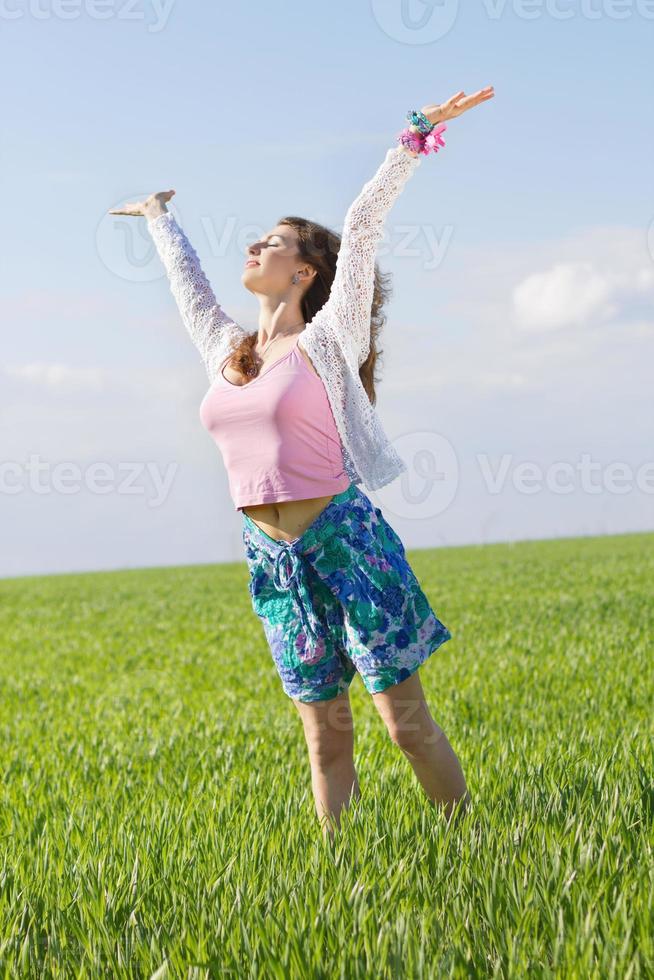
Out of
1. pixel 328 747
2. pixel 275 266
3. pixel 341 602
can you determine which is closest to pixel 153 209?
pixel 275 266

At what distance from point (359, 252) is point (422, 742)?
187 cm

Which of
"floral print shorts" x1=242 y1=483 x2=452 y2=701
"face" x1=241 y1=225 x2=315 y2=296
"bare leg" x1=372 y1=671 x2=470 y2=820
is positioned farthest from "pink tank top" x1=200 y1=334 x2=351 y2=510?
"bare leg" x1=372 y1=671 x2=470 y2=820

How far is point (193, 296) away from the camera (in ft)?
15.1

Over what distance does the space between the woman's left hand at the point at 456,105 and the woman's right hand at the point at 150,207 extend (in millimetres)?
1503

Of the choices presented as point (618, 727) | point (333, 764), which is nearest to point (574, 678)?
point (618, 727)

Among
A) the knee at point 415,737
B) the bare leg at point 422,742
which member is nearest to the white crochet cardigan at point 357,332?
the bare leg at point 422,742

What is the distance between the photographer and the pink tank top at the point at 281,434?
377 centimetres

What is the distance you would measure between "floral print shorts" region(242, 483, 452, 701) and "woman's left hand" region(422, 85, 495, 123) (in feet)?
4.87

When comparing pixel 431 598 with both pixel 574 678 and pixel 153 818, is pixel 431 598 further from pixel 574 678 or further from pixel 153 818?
pixel 153 818

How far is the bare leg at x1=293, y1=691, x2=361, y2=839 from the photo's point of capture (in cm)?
398

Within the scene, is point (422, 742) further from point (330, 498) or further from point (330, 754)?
point (330, 498)

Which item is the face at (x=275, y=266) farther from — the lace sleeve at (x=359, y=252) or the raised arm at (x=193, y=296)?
the raised arm at (x=193, y=296)

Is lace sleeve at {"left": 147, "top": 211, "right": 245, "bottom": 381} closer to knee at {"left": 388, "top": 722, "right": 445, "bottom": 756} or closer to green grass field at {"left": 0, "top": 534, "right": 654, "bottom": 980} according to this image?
knee at {"left": 388, "top": 722, "right": 445, "bottom": 756}

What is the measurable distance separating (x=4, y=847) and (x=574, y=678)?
6.00 metres
